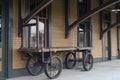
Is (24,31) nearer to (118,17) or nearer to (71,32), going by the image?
(71,32)

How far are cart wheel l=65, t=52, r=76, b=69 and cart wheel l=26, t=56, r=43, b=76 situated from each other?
76.5 inches

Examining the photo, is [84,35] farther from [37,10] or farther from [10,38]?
[10,38]

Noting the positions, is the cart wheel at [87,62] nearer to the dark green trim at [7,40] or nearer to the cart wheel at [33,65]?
the cart wheel at [33,65]

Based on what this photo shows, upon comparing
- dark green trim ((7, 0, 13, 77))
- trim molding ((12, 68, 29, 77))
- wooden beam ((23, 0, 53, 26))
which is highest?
wooden beam ((23, 0, 53, 26))

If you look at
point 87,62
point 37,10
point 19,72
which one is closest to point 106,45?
point 87,62

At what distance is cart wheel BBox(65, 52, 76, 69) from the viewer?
1095 centimetres

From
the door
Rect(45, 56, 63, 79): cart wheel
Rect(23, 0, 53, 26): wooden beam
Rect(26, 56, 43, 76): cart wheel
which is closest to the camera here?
Rect(45, 56, 63, 79): cart wheel

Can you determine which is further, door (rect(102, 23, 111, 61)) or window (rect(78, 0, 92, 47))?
door (rect(102, 23, 111, 61))

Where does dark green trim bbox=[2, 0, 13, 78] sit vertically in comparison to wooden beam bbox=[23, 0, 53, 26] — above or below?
below

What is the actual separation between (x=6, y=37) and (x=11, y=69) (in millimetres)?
994

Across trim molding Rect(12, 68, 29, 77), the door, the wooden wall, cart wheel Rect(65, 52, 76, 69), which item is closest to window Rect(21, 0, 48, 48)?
the wooden wall

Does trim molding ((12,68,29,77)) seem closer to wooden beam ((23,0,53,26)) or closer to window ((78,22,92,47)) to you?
wooden beam ((23,0,53,26))

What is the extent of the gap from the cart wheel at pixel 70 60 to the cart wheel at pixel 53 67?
2.34 m

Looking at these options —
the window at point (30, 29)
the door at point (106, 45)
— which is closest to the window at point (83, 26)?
the door at point (106, 45)
